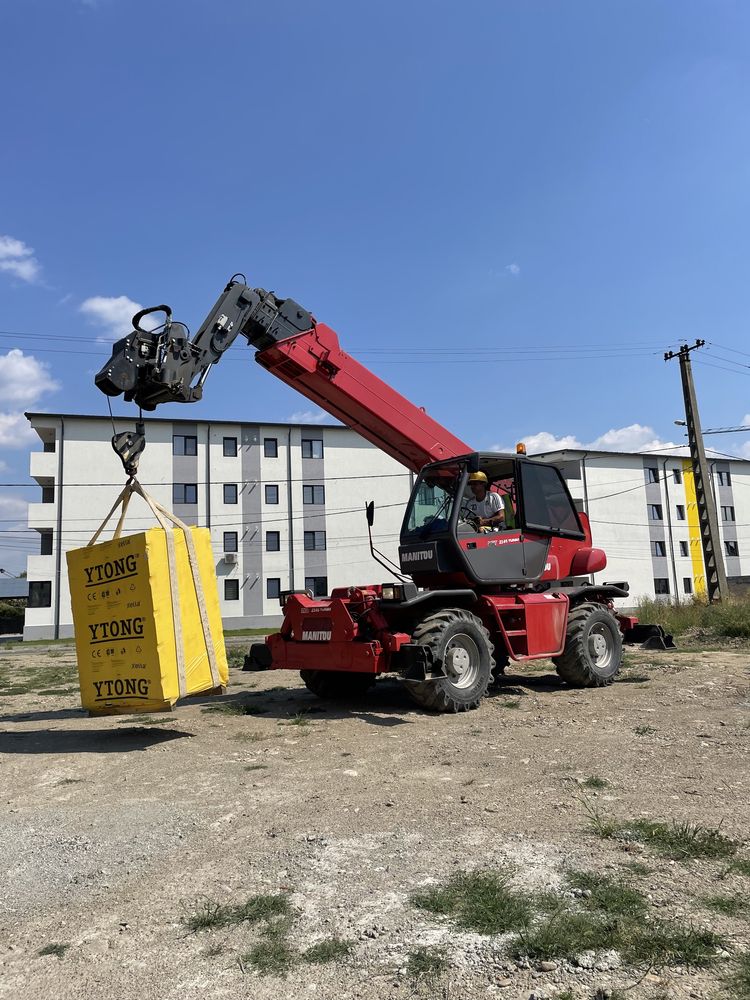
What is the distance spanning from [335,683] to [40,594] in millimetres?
31224

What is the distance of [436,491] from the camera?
374 inches

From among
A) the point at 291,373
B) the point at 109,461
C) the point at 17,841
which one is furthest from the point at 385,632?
the point at 109,461

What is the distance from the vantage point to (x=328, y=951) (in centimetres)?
280

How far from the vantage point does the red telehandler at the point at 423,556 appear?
25.3 ft

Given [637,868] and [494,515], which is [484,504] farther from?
[637,868]

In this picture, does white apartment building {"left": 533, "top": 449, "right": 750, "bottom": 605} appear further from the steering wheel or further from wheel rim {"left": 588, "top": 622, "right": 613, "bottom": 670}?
the steering wheel

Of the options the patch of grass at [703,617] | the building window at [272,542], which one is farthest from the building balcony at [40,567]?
the patch of grass at [703,617]

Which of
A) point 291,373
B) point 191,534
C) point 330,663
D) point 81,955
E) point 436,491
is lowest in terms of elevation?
point 81,955

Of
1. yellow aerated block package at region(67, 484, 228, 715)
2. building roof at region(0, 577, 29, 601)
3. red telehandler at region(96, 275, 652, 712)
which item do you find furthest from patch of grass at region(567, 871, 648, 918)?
building roof at region(0, 577, 29, 601)

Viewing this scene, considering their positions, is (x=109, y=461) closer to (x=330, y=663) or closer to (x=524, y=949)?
(x=330, y=663)

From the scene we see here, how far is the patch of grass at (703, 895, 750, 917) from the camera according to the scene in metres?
2.96

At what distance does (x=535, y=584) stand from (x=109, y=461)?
106ft

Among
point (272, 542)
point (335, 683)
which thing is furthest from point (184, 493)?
point (335, 683)

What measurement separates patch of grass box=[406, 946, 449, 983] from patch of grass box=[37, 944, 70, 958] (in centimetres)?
139
